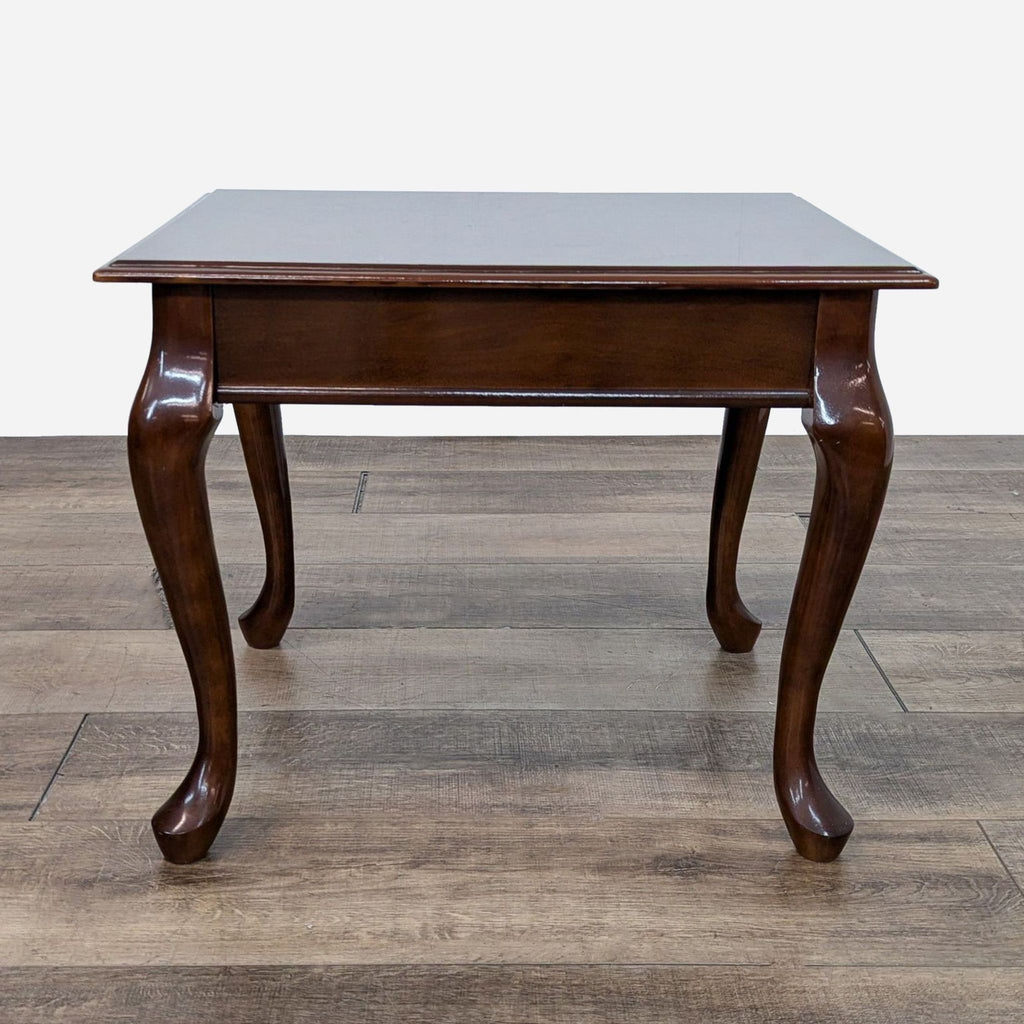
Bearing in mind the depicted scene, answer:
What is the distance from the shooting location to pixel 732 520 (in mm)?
1899

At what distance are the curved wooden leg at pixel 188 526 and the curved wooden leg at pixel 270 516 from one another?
422 mm

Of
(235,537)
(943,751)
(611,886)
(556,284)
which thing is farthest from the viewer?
(235,537)

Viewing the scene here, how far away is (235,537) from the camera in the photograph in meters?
2.41

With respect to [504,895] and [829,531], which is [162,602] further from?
[829,531]

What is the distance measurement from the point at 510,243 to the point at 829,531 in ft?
1.48

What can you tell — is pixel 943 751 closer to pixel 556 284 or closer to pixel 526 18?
pixel 556 284

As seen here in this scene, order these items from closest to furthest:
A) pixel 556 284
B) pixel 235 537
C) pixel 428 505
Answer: pixel 556 284
pixel 235 537
pixel 428 505

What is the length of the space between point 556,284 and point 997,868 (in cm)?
83

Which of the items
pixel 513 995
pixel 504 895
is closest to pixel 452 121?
pixel 504 895

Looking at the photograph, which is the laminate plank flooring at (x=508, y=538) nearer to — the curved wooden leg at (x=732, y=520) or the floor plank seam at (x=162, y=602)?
the floor plank seam at (x=162, y=602)

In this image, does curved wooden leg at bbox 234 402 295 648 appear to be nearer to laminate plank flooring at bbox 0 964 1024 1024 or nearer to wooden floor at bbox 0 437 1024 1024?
wooden floor at bbox 0 437 1024 1024

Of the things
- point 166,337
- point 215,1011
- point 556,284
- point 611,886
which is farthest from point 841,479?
point 215,1011

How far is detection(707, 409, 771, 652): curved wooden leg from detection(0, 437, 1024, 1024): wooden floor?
0.05 meters

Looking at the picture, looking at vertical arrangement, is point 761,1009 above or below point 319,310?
below
